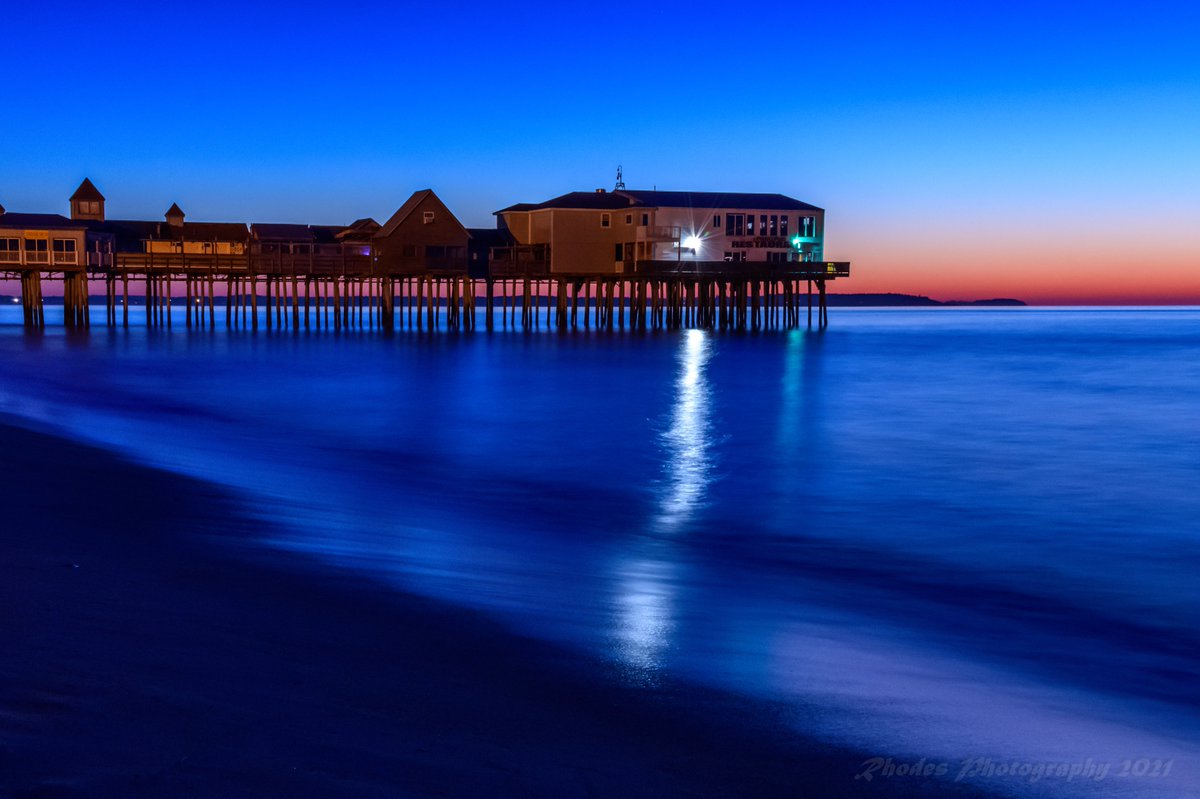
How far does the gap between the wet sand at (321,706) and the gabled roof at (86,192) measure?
69.7 m

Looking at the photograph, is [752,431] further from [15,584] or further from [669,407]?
[15,584]

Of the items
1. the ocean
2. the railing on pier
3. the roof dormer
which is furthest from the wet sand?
the roof dormer

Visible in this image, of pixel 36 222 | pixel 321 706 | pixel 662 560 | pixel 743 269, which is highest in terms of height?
pixel 36 222

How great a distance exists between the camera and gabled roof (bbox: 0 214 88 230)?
189ft

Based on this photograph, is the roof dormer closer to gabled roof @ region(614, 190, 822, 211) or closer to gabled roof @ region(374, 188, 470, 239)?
gabled roof @ region(374, 188, 470, 239)

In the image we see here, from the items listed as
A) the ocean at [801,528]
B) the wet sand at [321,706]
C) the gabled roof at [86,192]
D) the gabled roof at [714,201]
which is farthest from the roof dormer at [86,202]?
the wet sand at [321,706]

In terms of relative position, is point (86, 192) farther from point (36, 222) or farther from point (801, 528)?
point (801, 528)

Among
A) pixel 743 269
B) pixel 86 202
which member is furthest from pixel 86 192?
pixel 743 269

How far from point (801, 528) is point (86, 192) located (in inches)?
2717

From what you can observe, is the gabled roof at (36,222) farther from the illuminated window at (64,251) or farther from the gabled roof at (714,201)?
the gabled roof at (714,201)

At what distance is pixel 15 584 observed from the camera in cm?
646

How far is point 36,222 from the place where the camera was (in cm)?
5881

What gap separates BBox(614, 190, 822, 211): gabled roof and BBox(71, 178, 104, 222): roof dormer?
115 ft

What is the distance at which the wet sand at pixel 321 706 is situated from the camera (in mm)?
4074
